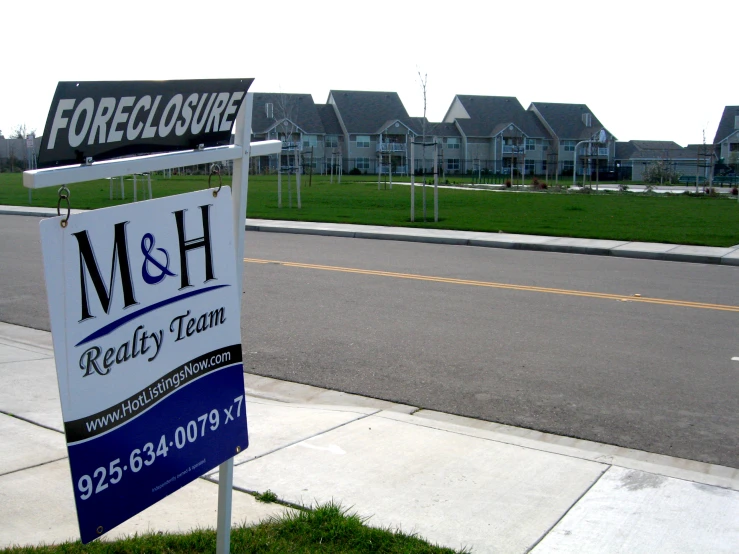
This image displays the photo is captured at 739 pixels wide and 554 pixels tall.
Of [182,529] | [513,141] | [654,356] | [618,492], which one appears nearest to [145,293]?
[182,529]

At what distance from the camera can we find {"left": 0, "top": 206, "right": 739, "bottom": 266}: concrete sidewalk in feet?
49.8

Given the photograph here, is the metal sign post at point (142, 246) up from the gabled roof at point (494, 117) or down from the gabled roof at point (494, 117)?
down

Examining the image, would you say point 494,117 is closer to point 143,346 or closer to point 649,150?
point 649,150

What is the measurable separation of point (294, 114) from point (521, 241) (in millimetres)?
57334

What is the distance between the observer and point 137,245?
2727 mm

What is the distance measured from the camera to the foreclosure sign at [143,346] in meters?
2.54

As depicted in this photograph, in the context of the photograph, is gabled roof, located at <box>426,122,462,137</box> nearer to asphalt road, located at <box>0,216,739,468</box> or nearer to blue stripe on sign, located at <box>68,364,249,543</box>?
asphalt road, located at <box>0,216,739,468</box>

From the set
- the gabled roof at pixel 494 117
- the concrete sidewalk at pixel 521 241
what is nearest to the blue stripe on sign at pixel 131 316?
the concrete sidewalk at pixel 521 241

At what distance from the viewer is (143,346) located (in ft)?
9.20

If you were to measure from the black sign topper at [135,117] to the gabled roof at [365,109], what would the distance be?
2878 inches

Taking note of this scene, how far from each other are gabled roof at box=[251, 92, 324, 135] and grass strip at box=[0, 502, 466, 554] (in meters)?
62.8

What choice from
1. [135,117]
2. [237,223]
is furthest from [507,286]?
[135,117]

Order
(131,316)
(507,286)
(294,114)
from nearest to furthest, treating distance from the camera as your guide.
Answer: (131,316) < (507,286) < (294,114)

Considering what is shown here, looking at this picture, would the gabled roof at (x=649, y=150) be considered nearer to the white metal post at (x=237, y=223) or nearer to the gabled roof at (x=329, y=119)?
the gabled roof at (x=329, y=119)
